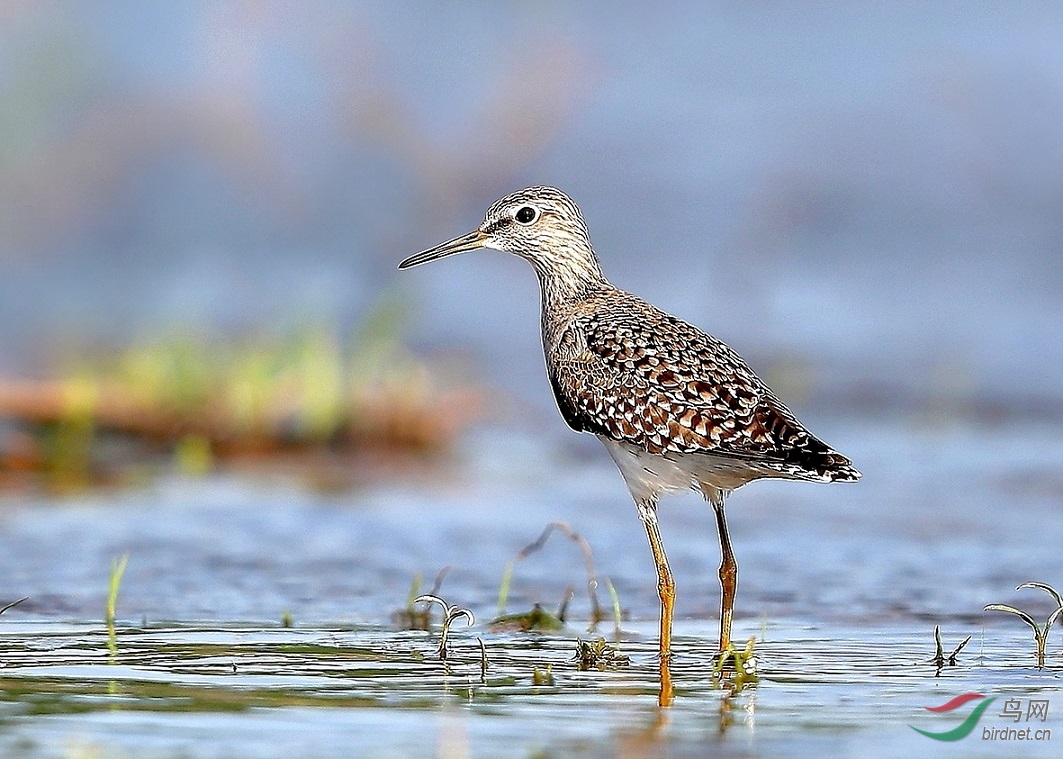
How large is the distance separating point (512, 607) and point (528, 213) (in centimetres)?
176

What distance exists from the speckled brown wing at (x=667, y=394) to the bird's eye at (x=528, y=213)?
27.8 inches

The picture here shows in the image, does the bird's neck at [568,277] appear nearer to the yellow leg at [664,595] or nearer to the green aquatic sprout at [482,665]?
the yellow leg at [664,595]

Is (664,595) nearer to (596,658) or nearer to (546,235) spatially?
(596,658)

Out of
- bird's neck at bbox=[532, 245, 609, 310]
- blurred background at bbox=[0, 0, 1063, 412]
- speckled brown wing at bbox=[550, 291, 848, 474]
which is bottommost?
speckled brown wing at bbox=[550, 291, 848, 474]

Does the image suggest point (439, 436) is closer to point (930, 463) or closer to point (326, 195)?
point (930, 463)

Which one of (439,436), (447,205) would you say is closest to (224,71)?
(447,205)

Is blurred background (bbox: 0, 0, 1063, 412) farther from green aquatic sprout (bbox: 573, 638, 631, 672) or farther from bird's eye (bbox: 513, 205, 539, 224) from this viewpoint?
green aquatic sprout (bbox: 573, 638, 631, 672)

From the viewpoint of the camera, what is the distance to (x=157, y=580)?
29.9ft

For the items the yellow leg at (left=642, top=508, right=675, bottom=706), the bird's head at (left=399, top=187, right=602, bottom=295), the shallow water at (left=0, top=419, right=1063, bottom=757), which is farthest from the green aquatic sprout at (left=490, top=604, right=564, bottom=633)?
the bird's head at (left=399, top=187, right=602, bottom=295)

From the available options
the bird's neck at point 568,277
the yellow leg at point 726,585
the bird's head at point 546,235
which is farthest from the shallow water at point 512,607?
the bird's head at point 546,235

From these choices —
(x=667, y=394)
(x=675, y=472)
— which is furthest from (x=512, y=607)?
(x=667, y=394)

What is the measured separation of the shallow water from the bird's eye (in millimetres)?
1710

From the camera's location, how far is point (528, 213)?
346 inches

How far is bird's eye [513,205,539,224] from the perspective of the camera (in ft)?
28.8
